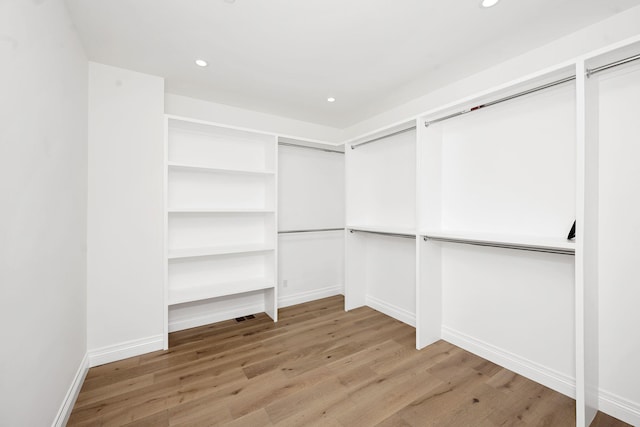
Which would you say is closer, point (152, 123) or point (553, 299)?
point (553, 299)

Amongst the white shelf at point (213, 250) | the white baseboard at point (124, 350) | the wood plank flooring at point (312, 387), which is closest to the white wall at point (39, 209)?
the white baseboard at point (124, 350)

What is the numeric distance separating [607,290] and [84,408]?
355 centimetres

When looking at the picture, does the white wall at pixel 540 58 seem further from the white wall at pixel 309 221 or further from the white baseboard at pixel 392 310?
the white baseboard at pixel 392 310

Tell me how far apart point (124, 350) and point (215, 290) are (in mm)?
888

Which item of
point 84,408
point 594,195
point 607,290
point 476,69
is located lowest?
point 84,408

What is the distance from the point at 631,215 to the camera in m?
1.64

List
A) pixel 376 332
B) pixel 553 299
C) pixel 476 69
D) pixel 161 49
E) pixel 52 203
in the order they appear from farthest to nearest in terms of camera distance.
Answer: pixel 376 332
pixel 476 69
pixel 161 49
pixel 553 299
pixel 52 203

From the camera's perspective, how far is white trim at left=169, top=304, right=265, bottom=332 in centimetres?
295

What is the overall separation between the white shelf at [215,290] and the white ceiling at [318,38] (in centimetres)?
215

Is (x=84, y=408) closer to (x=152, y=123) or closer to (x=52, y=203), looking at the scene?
(x=52, y=203)

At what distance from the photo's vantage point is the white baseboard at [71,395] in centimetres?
161

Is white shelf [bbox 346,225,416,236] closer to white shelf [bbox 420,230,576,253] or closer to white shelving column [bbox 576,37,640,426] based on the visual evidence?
white shelf [bbox 420,230,576,253]

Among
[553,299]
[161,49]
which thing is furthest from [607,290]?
[161,49]

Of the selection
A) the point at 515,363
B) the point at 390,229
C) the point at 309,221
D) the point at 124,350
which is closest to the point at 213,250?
the point at 124,350
